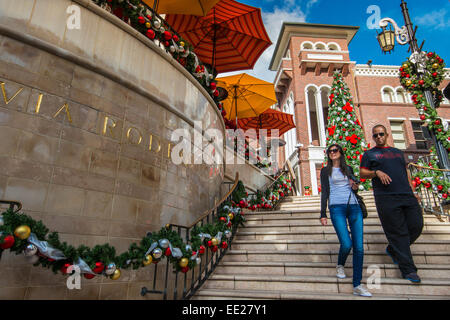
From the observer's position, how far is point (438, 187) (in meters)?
7.52

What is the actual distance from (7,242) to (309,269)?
4150mm

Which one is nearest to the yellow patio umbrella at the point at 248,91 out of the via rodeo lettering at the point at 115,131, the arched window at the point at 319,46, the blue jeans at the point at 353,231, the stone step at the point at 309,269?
the via rodeo lettering at the point at 115,131

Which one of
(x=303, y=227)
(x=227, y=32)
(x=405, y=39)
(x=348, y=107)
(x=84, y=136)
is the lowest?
(x=303, y=227)

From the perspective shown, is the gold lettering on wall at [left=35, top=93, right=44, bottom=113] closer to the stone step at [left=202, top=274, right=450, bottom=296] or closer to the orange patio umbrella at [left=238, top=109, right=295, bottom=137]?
the stone step at [left=202, top=274, right=450, bottom=296]

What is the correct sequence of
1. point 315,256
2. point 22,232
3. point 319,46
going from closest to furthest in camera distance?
point 22,232
point 315,256
point 319,46

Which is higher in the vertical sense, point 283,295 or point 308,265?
point 308,265

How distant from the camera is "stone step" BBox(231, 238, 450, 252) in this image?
15.9 feet

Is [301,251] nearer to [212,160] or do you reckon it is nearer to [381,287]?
[381,287]

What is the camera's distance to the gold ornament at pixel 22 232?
7.90 feet

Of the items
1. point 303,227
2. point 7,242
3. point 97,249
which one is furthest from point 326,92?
point 7,242

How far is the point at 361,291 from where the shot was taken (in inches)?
141

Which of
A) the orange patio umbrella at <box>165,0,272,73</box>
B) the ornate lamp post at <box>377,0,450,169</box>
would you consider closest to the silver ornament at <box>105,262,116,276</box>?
the orange patio umbrella at <box>165,0,272,73</box>

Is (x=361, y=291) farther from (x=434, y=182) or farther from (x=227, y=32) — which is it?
(x=227, y=32)

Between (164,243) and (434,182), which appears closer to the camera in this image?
(164,243)
